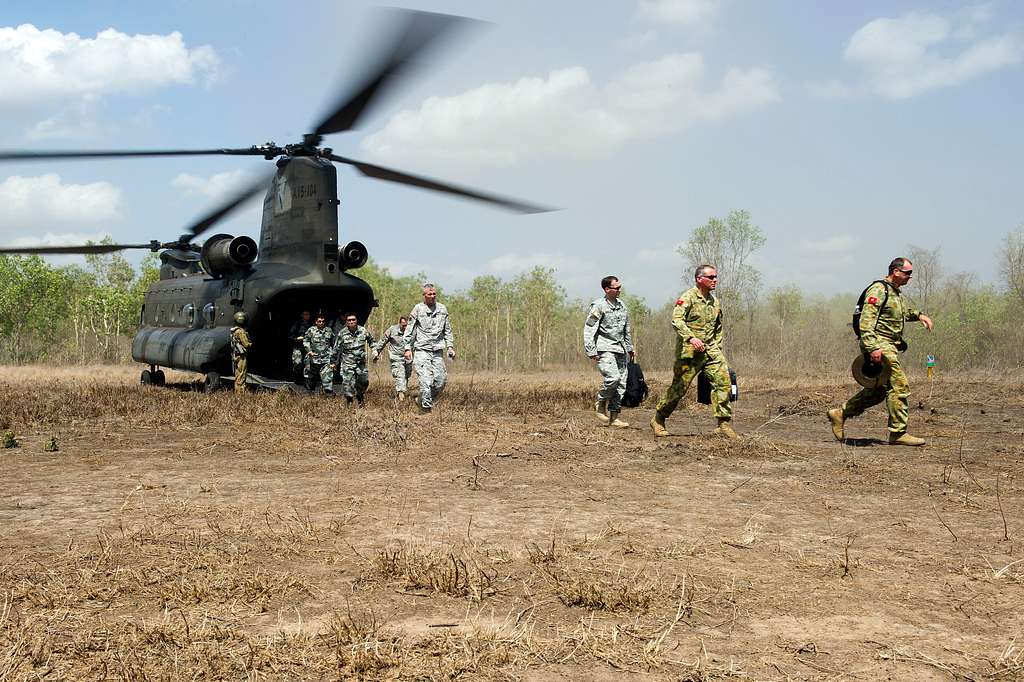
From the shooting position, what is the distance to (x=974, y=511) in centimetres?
530

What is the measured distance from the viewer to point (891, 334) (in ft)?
28.0

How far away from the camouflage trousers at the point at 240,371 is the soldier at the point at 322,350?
4.42 feet

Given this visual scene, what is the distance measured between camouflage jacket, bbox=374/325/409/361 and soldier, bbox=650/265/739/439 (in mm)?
5548

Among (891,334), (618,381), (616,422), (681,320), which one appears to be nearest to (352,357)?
(616,422)

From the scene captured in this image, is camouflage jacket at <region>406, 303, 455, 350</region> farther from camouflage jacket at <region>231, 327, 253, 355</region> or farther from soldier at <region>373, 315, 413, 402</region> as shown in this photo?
camouflage jacket at <region>231, 327, 253, 355</region>

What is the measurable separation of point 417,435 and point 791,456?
394 cm

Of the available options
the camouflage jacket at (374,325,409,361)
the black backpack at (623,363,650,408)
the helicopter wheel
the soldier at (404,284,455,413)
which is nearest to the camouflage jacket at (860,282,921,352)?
the black backpack at (623,363,650,408)

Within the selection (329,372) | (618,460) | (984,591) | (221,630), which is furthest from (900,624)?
(329,372)

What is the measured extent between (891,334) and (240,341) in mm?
10449

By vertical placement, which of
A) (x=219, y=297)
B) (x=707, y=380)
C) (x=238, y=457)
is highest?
(x=219, y=297)

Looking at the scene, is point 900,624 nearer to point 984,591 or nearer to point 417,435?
point 984,591

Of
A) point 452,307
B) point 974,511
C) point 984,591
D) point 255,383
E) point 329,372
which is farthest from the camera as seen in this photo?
point 452,307

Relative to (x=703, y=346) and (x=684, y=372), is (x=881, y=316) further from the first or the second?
(x=684, y=372)

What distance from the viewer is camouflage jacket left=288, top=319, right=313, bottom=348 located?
47.1ft
